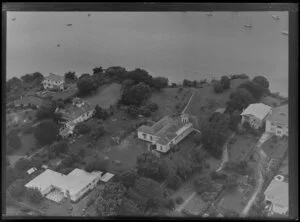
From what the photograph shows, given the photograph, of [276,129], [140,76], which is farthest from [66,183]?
[276,129]

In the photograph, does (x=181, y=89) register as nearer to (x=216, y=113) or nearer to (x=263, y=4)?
(x=216, y=113)

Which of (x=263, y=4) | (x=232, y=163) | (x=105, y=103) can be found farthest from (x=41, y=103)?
(x=263, y=4)

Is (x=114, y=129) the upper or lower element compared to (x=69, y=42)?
lower

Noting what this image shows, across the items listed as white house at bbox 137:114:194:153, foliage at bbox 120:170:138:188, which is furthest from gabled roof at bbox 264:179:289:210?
foliage at bbox 120:170:138:188

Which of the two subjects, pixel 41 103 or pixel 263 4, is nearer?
pixel 263 4

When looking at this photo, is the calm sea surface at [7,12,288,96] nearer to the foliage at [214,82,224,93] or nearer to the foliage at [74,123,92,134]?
the foliage at [214,82,224,93]

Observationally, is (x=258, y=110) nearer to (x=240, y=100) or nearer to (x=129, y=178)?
(x=240, y=100)
